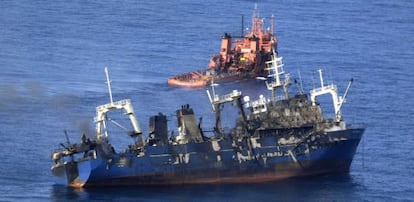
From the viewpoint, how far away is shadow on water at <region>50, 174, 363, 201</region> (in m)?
179

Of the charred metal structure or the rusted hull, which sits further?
the rusted hull

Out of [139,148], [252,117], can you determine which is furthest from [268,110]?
A: [139,148]

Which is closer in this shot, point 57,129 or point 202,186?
point 202,186

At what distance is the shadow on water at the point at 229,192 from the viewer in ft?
586

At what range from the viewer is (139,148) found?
182m

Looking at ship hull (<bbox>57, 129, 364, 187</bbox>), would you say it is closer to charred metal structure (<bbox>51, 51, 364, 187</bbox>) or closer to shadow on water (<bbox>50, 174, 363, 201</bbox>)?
charred metal structure (<bbox>51, 51, 364, 187</bbox>)

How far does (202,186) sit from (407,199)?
18.7 metres

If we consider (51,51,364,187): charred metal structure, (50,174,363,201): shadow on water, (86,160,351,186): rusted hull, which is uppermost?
(51,51,364,187): charred metal structure

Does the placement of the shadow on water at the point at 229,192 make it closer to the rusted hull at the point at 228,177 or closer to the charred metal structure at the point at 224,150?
the rusted hull at the point at 228,177

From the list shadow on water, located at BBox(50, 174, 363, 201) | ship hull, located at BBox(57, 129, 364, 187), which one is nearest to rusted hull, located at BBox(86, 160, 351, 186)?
ship hull, located at BBox(57, 129, 364, 187)

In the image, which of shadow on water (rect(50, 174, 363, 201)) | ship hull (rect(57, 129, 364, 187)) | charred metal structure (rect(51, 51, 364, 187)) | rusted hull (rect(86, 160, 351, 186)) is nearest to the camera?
shadow on water (rect(50, 174, 363, 201))

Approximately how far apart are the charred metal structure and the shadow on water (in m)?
1.16

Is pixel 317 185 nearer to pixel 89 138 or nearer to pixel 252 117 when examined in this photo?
pixel 252 117

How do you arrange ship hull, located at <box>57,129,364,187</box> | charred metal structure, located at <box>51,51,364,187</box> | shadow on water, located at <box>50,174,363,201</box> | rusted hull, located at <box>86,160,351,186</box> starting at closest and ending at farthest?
1. shadow on water, located at <box>50,174,363,201</box>
2. charred metal structure, located at <box>51,51,364,187</box>
3. ship hull, located at <box>57,129,364,187</box>
4. rusted hull, located at <box>86,160,351,186</box>
